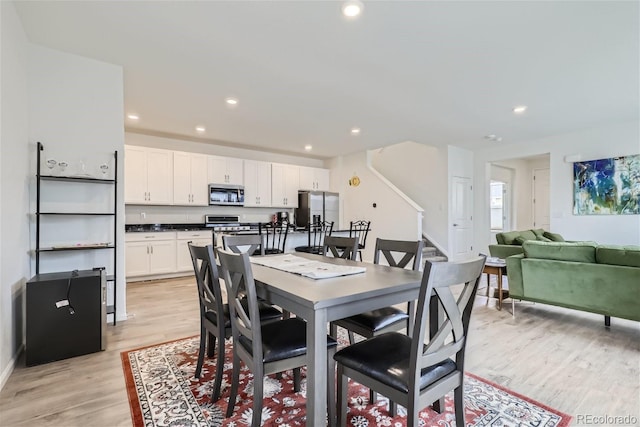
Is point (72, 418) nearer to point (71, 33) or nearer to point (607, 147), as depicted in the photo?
point (71, 33)

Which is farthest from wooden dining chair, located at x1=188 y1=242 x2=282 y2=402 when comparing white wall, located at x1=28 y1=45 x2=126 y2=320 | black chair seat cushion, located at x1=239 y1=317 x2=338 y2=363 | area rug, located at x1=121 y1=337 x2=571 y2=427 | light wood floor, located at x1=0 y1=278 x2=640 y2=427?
white wall, located at x1=28 y1=45 x2=126 y2=320

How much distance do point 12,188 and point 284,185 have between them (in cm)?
492

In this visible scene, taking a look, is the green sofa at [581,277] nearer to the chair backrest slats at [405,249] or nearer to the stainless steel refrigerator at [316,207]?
the chair backrest slats at [405,249]

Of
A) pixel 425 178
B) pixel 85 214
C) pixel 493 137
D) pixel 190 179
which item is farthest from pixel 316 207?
pixel 85 214

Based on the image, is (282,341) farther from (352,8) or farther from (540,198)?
(540,198)

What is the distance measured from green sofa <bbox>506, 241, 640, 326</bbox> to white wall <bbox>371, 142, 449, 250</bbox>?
3281 millimetres

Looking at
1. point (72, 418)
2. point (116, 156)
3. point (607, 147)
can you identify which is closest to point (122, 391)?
point (72, 418)

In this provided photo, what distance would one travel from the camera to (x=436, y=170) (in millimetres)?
6805

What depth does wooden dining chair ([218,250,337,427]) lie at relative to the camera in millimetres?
1451

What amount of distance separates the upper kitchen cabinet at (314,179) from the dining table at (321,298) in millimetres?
5559

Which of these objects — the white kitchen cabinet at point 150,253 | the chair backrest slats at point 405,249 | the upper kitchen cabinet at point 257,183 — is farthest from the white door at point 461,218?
the white kitchen cabinet at point 150,253

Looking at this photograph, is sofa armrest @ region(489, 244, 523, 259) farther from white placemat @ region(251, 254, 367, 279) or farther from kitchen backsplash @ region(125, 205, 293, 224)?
kitchen backsplash @ region(125, 205, 293, 224)

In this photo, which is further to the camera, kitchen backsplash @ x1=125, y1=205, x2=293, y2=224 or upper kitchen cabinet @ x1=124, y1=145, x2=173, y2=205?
kitchen backsplash @ x1=125, y1=205, x2=293, y2=224

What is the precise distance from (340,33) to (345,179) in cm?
512
